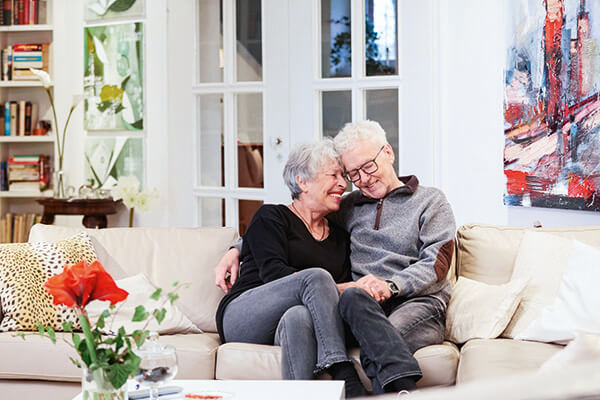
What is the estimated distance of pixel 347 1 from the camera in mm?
4289

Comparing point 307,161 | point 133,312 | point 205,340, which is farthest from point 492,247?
point 133,312

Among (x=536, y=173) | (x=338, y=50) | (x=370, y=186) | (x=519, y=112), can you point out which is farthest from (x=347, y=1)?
(x=370, y=186)

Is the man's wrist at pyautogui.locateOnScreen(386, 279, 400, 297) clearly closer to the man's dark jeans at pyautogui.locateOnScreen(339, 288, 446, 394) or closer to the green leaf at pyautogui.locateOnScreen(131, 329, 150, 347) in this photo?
the man's dark jeans at pyautogui.locateOnScreen(339, 288, 446, 394)

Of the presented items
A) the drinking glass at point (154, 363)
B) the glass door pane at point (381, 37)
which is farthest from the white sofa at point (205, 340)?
the glass door pane at point (381, 37)

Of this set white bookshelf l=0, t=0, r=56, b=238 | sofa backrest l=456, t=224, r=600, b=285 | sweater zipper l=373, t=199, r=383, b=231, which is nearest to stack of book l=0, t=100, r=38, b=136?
white bookshelf l=0, t=0, r=56, b=238

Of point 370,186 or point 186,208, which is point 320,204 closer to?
point 370,186

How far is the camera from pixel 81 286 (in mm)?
1765

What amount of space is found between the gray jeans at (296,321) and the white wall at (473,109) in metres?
1.61

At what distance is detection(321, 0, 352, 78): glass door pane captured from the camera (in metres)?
4.30

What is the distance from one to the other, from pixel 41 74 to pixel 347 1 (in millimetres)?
1944

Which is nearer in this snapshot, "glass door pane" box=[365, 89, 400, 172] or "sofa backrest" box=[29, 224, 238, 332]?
"sofa backrest" box=[29, 224, 238, 332]

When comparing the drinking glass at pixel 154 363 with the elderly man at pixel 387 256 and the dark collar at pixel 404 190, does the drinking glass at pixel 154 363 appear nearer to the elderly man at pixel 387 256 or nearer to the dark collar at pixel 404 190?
the elderly man at pixel 387 256

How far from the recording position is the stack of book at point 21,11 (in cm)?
540

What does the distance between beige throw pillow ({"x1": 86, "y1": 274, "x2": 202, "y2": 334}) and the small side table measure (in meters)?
1.89
